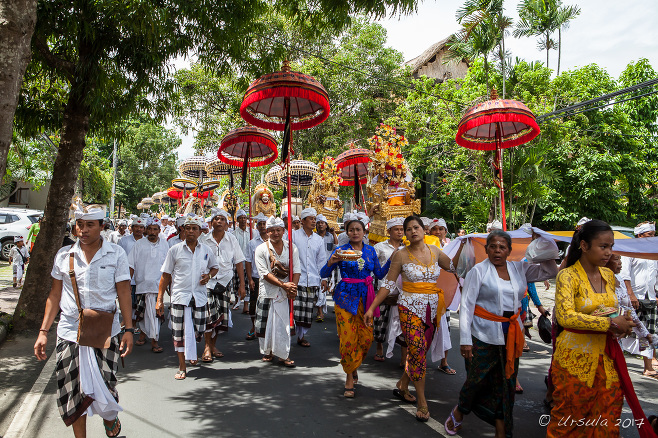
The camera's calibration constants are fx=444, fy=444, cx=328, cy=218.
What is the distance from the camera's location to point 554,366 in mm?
3363

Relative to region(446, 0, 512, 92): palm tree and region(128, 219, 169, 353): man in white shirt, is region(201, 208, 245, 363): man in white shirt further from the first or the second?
region(446, 0, 512, 92): palm tree

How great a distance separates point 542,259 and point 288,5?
5.48 metres

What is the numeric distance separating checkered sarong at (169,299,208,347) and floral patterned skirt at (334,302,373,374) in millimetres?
1851

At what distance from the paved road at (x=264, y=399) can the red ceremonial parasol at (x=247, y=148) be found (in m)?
4.37

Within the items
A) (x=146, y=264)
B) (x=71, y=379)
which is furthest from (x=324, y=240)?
(x=71, y=379)

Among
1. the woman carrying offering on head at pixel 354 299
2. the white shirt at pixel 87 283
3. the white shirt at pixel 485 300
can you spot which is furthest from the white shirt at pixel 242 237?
the white shirt at pixel 485 300

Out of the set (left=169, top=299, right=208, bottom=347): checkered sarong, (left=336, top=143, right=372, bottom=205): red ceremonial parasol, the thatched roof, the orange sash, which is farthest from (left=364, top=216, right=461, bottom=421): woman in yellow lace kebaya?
the thatched roof

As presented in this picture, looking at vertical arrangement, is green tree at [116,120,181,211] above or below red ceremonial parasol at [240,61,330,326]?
above

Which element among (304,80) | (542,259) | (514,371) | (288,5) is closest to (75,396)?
(514,371)

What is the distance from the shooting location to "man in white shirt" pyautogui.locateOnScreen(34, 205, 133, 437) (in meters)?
3.46

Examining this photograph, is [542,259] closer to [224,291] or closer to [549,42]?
[224,291]

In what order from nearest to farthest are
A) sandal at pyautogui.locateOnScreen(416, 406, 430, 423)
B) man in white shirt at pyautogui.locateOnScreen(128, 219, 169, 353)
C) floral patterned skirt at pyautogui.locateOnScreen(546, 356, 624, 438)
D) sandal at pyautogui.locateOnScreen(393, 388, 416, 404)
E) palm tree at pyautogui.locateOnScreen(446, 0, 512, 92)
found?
1. floral patterned skirt at pyautogui.locateOnScreen(546, 356, 624, 438)
2. sandal at pyautogui.locateOnScreen(416, 406, 430, 423)
3. sandal at pyautogui.locateOnScreen(393, 388, 416, 404)
4. man in white shirt at pyautogui.locateOnScreen(128, 219, 169, 353)
5. palm tree at pyautogui.locateOnScreen(446, 0, 512, 92)

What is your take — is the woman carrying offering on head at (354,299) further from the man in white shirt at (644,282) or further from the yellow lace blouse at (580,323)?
the man in white shirt at (644,282)

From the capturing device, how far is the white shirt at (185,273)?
5.67 meters
